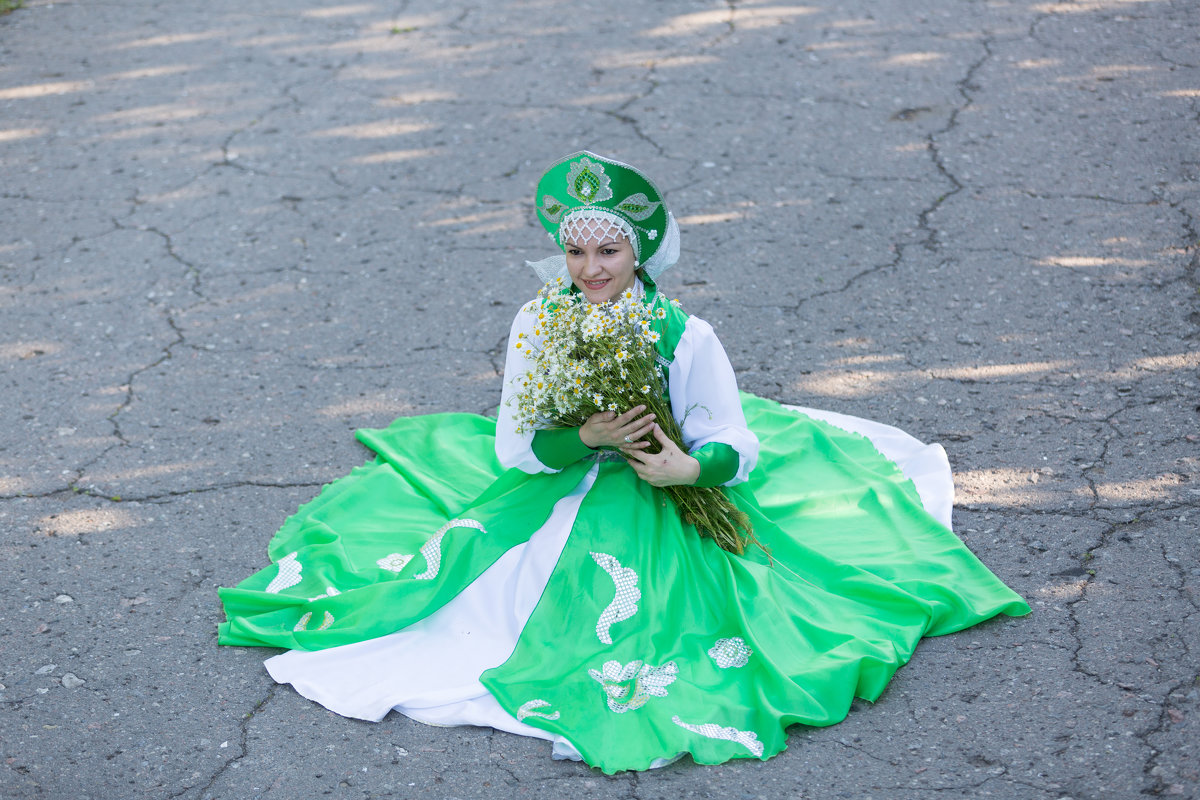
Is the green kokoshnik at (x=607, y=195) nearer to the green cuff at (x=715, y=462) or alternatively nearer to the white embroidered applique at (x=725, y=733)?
the green cuff at (x=715, y=462)

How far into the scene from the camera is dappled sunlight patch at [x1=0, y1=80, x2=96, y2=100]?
22.2ft

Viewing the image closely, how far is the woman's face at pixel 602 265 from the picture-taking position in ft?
9.77

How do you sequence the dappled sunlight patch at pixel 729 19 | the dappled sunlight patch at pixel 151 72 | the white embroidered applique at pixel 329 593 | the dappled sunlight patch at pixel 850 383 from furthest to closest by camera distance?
the dappled sunlight patch at pixel 729 19 → the dappled sunlight patch at pixel 151 72 → the dappled sunlight patch at pixel 850 383 → the white embroidered applique at pixel 329 593

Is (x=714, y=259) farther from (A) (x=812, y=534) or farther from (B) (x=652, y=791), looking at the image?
(B) (x=652, y=791)

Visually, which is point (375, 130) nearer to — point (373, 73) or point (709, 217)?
point (373, 73)

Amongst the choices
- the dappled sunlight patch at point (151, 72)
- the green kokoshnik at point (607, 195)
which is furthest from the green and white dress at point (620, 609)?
the dappled sunlight patch at point (151, 72)

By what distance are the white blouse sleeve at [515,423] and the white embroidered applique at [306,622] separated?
0.66m

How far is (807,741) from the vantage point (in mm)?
2746

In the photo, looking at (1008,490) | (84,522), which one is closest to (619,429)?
(1008,490)

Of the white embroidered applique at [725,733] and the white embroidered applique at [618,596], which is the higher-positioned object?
the white embroidered applique at [618,596]

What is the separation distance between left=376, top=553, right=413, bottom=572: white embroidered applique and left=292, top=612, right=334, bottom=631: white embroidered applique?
0.26 meters

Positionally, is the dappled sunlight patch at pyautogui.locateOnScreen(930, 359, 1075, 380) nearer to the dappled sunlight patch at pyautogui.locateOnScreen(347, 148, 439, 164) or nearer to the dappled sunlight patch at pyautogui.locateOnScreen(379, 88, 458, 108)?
the dappled sunlight patch at pyautogui.locateOnScreen(347, 148, 439, 164)

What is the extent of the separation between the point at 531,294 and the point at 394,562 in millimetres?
1845

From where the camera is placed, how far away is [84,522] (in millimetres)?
3758
